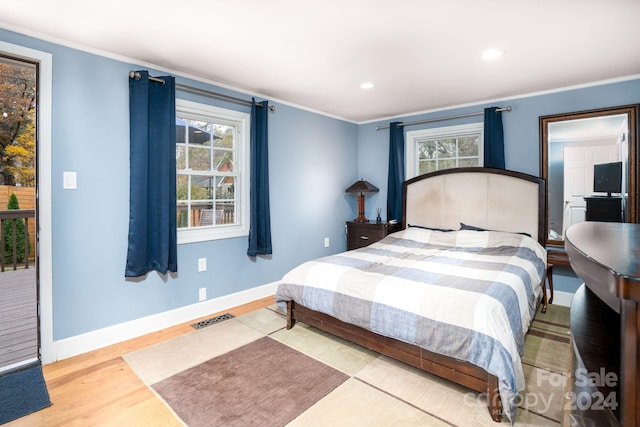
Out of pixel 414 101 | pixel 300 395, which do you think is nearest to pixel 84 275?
pixel 300 395

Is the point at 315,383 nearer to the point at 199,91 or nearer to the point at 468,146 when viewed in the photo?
the point at 199,91

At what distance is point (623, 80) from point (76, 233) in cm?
510

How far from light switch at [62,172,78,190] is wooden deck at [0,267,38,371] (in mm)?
1226

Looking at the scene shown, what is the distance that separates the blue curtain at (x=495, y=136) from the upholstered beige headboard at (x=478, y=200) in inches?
4.8

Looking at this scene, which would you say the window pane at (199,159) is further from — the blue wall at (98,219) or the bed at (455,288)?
the bed at (455,288)

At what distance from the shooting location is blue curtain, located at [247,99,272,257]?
359 cm

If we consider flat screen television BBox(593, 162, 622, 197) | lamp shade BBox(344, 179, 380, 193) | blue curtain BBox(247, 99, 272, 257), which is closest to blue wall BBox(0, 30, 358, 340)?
blue curtain BBox(247, 99, 272, 257)

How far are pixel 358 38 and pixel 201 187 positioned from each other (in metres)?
2.07

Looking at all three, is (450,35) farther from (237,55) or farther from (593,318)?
(593,318)

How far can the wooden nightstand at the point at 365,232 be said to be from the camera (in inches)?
174

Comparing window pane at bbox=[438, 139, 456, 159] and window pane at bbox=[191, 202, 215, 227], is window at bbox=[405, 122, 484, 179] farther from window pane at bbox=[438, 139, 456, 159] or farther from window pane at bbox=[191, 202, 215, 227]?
window pane at bbox=[191, 202, 215, 227]

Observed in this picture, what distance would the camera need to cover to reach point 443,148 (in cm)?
446

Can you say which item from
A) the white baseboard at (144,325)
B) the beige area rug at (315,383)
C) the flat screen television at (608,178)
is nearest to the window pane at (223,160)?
the white baseboard at (144,325)

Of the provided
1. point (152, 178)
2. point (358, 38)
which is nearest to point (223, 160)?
point (152, 178)
